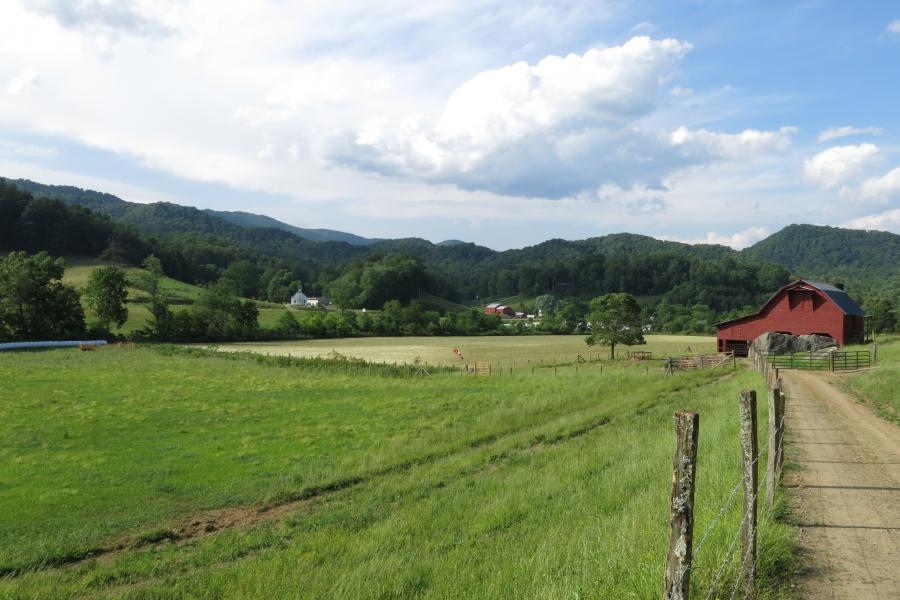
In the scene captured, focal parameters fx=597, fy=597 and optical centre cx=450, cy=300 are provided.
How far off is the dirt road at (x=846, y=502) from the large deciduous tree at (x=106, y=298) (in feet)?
280

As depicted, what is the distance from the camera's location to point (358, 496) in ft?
51.4

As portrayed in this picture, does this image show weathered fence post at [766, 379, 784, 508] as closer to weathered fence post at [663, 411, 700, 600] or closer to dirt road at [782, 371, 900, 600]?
dirt road at [782, 371, 900, 600]

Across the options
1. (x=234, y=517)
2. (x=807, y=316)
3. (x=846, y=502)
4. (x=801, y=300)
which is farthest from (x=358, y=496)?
(x=801, y=300)

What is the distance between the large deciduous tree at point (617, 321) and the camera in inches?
2655

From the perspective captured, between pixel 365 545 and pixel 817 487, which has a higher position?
pixel 817 487

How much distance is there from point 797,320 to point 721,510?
56.9m

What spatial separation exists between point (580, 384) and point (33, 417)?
90.8 ft

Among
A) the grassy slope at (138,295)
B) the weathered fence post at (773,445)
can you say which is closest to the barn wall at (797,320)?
the weathered fence post at (773,445)

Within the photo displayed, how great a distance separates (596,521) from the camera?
1105 centimetres

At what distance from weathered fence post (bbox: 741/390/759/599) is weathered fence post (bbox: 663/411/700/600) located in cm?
216

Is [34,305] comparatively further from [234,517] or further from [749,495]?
[749,495]

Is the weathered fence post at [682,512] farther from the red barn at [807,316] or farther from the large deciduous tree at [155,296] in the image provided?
the large deciduous tree at [155,296]

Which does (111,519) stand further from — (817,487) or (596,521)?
(817,487)

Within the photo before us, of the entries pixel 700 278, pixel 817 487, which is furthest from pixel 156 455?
pixel 700 278
